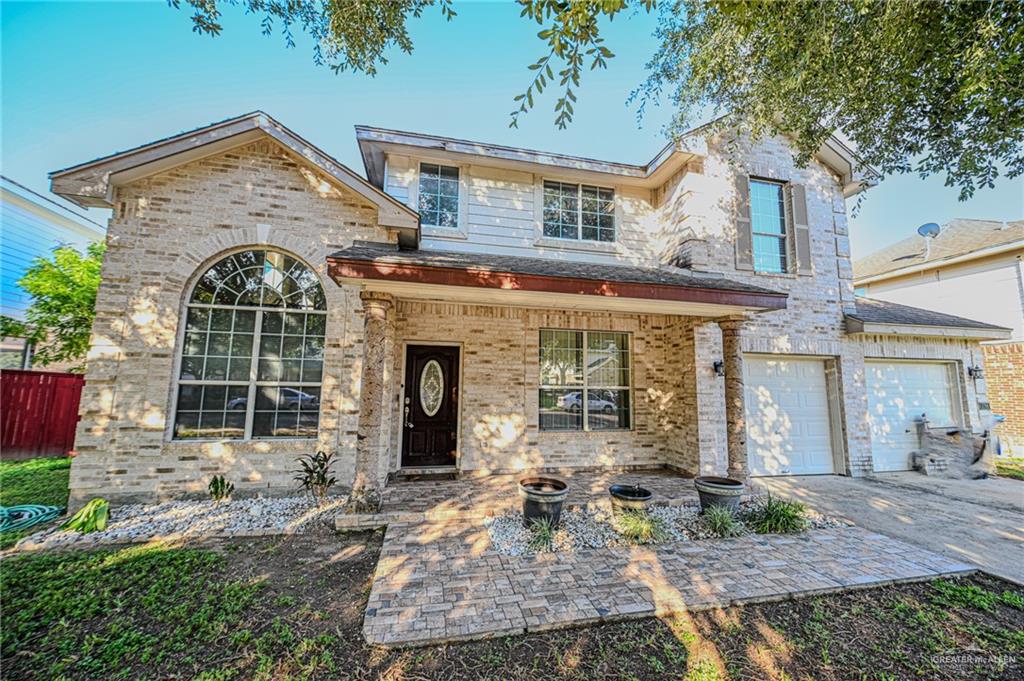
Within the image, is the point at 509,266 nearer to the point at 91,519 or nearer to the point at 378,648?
the point at 378,648

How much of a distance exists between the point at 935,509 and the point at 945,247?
11.7 meters

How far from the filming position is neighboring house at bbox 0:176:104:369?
10688 millimetres

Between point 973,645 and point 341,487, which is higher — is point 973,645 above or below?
below

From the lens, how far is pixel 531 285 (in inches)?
197

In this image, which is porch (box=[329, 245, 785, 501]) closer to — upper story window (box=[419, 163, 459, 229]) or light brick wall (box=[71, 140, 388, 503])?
light brick wall (box=[71, 140, 388, 503])

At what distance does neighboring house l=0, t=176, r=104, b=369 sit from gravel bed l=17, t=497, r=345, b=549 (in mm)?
9321

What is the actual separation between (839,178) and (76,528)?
14.4 meters

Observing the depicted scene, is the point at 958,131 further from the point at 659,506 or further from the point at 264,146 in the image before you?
the point at 264,146

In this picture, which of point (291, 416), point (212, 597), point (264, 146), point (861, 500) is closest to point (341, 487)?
point (291, 416)

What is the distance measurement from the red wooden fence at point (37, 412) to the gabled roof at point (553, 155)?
8.52 metres

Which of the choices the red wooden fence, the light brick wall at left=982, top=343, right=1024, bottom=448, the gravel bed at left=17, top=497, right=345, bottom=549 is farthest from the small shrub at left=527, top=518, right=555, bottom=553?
the light brick wall at left=982, top=343, right=1024, bottom=448

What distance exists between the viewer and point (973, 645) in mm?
2910

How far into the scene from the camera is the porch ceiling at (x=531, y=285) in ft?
15.2

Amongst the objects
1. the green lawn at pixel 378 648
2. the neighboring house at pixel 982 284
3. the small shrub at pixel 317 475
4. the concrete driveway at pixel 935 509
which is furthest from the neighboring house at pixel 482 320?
the neighboring house at pixel 982 284
